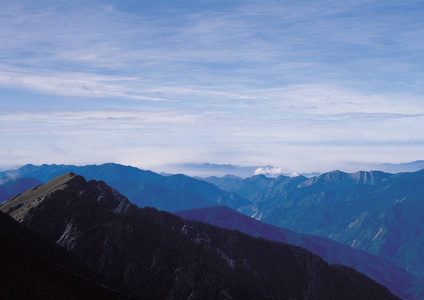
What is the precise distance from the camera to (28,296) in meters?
193

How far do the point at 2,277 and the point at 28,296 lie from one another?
53.1 feet

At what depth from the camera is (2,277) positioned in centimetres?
19925
